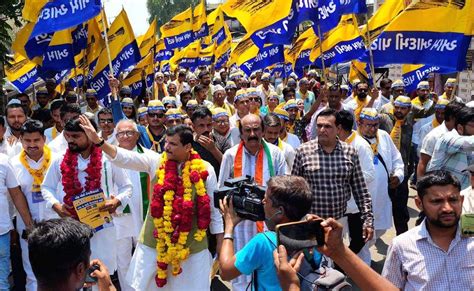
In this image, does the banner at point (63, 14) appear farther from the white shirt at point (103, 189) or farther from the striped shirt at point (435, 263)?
the striped shirt at point (435, 263)

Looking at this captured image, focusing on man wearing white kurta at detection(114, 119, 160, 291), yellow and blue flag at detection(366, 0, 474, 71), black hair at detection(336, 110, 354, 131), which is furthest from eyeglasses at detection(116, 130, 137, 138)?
yellow and blue flag at detection(366, 0, 474, 71)

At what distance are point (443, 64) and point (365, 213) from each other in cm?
350

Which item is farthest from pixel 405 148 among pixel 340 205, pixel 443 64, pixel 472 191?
pixel 472 191

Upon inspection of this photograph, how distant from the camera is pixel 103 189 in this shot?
489cm

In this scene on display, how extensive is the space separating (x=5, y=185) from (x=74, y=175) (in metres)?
0.78

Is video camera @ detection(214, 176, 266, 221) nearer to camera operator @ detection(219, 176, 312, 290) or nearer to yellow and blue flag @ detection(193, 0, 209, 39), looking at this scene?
camera operator @ detection(219, 176, 312, 290)

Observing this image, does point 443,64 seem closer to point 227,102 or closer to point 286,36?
point 286,36

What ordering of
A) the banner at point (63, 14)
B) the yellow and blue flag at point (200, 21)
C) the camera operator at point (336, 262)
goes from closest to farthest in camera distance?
the camera operator at point (336, 262) → the banner at point (63, 14) → the yellow and blue flag at point (200, 21)

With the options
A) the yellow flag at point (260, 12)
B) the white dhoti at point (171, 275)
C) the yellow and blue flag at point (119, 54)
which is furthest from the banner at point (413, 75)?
the white dhoti at point (171, 275)

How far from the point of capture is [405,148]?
26.0 ft

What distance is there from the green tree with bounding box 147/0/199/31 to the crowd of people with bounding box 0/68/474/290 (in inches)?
2752

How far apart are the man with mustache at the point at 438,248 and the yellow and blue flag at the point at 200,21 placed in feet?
48.1

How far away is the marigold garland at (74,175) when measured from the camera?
4.68m

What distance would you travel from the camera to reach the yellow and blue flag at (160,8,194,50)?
16.5 m
